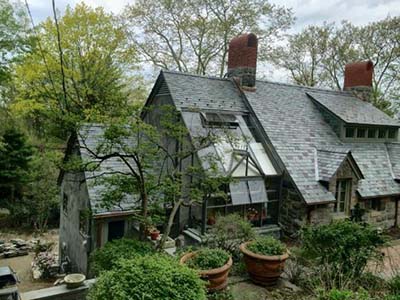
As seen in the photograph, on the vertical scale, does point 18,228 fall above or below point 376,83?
below

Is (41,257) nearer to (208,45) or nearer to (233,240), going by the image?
(233,240)

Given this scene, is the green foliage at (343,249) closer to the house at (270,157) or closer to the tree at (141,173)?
the tree at (141,173)

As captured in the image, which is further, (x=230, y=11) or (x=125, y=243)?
(x=230, y=11)

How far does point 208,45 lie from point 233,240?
57.4 ft

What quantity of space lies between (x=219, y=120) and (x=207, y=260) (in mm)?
6308

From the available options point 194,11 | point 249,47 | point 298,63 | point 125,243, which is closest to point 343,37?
point 298,63

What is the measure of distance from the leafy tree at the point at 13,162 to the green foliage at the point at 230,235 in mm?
15802

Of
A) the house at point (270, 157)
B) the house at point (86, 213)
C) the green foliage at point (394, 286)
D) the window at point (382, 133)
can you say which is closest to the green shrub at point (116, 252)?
the house at point (86, 213)

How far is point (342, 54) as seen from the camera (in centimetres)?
2347

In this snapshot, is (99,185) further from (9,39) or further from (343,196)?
(9,39)

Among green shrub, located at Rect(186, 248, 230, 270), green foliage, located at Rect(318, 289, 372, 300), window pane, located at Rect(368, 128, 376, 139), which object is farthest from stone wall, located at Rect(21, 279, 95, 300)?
window pane, located at Rect(368, 128, 376, 139)

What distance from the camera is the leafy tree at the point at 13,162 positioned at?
61.7 ft

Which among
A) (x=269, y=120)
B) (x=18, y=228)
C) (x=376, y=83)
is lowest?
(x=18, y=228)

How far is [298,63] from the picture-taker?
82.8 ft
